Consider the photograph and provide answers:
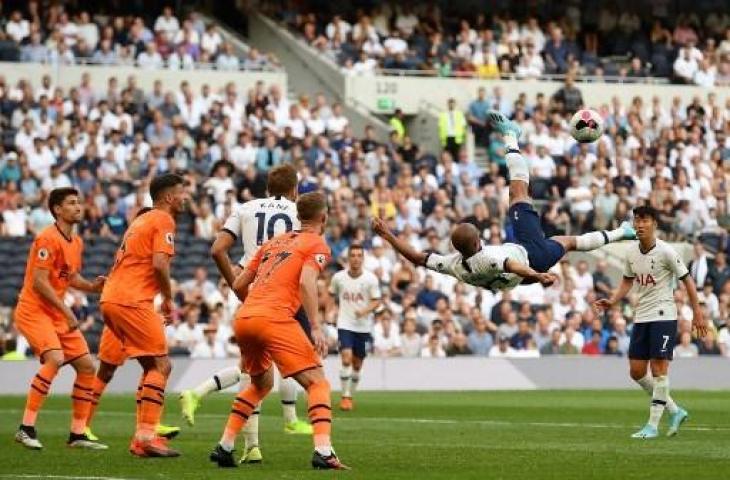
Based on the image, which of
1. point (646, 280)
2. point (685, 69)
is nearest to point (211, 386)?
point (646, 280)

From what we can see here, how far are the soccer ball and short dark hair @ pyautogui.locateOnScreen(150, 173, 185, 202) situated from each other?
5.32 m

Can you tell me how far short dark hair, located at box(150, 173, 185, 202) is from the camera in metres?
16.1

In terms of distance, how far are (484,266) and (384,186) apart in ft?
66.9

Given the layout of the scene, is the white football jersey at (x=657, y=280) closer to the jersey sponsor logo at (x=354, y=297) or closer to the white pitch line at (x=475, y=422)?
the white pitch line at (x=475, y=422)

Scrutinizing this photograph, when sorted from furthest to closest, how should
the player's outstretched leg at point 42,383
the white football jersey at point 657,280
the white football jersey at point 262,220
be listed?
1. the white football jersey at point 657,280
2. the player's outstretched leg at point 42,383
3. the white football jersey at point 262,220

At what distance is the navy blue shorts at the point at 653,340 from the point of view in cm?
1927

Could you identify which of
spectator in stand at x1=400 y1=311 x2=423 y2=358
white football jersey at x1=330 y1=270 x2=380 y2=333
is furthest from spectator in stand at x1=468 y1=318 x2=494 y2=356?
white football jersey at x1=330 y1=270 x2=380 y2=333

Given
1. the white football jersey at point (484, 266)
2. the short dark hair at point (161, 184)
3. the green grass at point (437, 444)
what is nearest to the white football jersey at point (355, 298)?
the green grass at point (437, 444)

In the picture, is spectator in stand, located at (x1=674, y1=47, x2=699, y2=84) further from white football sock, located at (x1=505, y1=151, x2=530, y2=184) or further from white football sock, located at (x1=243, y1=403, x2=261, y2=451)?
white football sock, located at (x1=243, y1=403, x2=261, y2=451)

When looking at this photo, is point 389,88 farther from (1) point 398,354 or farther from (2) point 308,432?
(2) point 308,432

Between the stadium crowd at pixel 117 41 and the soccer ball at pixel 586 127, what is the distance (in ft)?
66.5

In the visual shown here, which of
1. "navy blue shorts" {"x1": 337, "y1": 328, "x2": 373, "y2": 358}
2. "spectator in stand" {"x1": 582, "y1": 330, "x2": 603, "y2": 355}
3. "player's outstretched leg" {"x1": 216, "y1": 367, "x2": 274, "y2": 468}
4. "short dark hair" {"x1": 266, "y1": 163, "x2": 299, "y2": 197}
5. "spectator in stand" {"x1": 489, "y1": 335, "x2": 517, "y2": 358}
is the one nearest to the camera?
"player's outstretched leg" {"x1": 216, "y1": 367, "x2": 274, "y2": 468}

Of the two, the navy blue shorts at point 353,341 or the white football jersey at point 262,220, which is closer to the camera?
the white football jersey at point 262,220

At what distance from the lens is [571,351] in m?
34.4
